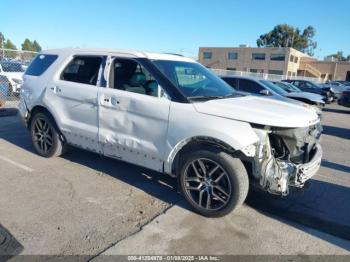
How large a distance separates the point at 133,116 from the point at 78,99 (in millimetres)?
1150

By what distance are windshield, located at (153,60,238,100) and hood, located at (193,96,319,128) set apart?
322 mm

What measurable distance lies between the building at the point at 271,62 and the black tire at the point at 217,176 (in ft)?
200

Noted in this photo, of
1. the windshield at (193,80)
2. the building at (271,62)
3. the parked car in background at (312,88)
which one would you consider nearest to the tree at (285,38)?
the building at (271,62)

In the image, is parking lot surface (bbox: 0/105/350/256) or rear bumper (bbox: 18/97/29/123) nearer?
parking lot surface (bbox: 0/105/350/256)

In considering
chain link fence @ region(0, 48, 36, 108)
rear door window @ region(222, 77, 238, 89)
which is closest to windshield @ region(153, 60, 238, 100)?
rear door window @ region(222, 77, 238, 89)

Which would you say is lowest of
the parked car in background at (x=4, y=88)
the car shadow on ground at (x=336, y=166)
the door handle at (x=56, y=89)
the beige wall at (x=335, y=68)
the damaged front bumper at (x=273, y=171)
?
the beige wall at (x=335, y=68)

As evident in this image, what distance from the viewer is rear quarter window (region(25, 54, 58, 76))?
19.5 ft

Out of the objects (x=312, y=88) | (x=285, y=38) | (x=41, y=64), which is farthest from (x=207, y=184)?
(x=285, y=38)

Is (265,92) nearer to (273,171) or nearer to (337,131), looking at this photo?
(337,131)

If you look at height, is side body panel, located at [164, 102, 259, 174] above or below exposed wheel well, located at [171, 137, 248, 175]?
above

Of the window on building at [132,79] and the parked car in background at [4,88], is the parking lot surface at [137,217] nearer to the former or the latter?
the window on building at [132,79]

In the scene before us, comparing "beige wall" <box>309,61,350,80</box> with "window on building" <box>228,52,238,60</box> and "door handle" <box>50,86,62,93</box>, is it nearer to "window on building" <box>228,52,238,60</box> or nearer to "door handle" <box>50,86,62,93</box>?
"window on building" <box>228,52,238,60</box>

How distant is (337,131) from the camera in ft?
38.3

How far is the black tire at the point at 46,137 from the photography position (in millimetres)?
5824
